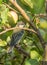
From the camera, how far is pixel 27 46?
121 cm

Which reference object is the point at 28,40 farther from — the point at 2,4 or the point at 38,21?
the point at 2,4

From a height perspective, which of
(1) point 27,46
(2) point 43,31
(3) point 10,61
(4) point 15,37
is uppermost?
(2) point 43,31

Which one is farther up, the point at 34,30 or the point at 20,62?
the point at 34,30

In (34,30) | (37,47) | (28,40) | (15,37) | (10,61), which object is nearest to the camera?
(34,30)

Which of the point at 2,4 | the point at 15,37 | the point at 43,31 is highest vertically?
the point at 2,4

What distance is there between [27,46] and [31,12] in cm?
19

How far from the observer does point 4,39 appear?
3.74 feet

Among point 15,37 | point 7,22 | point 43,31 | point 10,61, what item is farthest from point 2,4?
point 15,37

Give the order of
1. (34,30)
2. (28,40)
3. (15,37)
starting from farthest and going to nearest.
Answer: (15,37)
(28,40)
(34,30)

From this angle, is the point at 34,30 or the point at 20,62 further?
the point at 20,62

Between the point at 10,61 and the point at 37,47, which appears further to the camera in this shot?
the point at 10,61

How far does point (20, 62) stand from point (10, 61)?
0.07m

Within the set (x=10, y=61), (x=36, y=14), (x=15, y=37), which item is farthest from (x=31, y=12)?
(x=15, y=37)

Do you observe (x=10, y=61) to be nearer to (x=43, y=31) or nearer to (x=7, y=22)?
(x=7, y=22)
